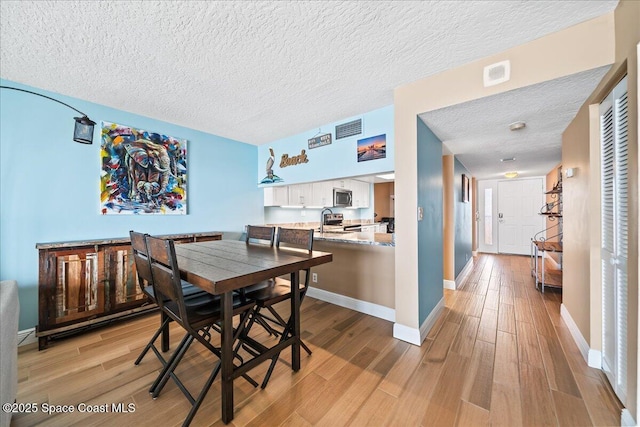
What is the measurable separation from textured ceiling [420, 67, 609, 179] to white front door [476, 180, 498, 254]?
9.53 feet

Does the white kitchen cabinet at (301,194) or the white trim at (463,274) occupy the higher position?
the white kitchen cabinet at (301,194)

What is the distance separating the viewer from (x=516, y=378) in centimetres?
168

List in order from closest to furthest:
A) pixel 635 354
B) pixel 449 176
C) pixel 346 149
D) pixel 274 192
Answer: pixel 635 354
pixel 346 149
pixel 449 176
pixel 274 192

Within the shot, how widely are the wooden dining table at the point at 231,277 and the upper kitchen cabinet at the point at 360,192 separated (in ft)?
13.4

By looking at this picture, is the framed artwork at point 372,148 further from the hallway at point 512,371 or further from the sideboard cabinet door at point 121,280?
the sideboard cabinet door at point 121,280

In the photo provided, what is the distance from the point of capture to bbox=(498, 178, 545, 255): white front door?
5902 mm

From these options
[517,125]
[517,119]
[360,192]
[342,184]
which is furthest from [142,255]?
[360,192]

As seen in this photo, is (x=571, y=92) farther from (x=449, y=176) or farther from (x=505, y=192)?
(x=505, y=192)

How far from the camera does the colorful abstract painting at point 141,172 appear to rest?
2.64 m

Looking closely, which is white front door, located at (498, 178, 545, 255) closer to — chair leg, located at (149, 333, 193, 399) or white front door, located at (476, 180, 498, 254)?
white front door, located at (476, 180, 498, 254)

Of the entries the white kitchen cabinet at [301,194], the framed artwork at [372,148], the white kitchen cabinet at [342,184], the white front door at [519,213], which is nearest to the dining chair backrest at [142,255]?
the framed artwork at [372,148]

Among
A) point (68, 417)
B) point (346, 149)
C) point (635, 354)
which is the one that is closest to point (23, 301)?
point (68, 417)

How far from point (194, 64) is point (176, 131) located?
1.60 m

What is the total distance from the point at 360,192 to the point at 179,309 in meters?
5.18
